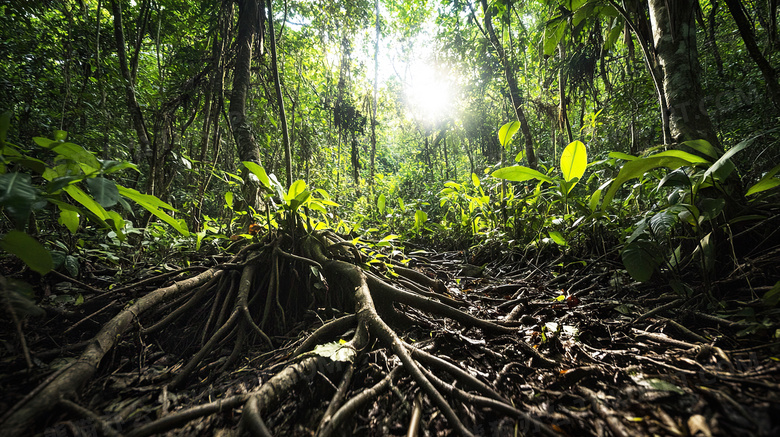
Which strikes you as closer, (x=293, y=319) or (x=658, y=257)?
(x=658, y=257)

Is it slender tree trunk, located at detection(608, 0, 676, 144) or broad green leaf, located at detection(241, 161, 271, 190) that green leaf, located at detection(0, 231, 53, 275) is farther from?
slender tree trunk, located at detection(608, 0, 676, 144)

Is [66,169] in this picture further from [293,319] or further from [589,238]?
[589,238]

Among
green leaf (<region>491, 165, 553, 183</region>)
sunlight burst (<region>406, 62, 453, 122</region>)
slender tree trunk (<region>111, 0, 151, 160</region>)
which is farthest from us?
sunlight burst (<region>406, 62, 453, 122</region>)

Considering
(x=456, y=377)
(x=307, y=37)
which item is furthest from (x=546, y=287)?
(x=307, y=37)

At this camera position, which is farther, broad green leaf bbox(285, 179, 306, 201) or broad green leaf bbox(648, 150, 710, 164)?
broad green leaf bbox(285, 179, 306, 201)

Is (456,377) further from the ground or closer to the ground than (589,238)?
closer to the ground

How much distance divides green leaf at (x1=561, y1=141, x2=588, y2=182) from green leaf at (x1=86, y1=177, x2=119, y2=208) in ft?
7.94

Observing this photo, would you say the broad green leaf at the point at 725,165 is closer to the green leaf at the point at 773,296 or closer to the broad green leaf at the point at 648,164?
the broad green leaf at the point at 648,164

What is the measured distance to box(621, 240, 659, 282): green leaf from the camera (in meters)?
1.21

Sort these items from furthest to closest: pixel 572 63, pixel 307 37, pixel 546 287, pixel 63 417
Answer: pixel 307 37 → pixel 572 63 → pixel 546 287 → pixel 63 417

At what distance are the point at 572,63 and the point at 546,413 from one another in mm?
4797

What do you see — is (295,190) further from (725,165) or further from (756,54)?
(756,54)

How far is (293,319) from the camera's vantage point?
167 cm

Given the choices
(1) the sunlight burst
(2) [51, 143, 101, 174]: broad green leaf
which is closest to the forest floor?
(2) [51, 143, 101, 174]: broad green leaf
